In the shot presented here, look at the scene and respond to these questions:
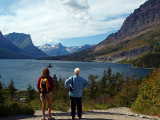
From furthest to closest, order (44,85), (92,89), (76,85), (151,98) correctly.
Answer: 1. (92,89)
2. (151,98)
3. (76,85)
4. (44,85)

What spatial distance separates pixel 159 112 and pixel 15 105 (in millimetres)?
11779

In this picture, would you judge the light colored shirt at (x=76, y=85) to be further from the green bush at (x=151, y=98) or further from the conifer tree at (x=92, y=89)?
the conifer tree at (x=92, y=89)

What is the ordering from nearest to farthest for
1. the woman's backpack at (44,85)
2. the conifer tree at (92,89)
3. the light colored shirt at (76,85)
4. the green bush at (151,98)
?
1. the woman's backpack at (44,85)
2. the light colored shirt at (76,85)
3. the green bush at (151,98)
4. the conifer tree at (92,89)

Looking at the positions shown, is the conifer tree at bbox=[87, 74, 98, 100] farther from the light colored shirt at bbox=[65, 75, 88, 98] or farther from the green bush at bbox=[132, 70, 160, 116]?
the light colored shirt at bbox=[65, 75, 88, 98]

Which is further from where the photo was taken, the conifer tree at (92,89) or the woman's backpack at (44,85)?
the conifer tree at (92,89)

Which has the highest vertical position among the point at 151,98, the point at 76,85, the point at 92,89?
the point at 76,85

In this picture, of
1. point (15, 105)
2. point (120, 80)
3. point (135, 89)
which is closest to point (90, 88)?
point (120, 80)

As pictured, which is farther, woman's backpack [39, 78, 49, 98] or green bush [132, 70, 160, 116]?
green bush [132, 70, 160, 116]

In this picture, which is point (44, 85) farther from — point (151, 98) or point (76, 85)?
point (151, 98)

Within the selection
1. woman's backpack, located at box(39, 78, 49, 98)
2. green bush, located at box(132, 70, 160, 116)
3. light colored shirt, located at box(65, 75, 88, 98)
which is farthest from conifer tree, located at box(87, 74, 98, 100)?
woman's backpack, located at box(39, 78, 49, 98)

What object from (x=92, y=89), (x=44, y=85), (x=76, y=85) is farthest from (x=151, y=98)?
(x=92, y=89)

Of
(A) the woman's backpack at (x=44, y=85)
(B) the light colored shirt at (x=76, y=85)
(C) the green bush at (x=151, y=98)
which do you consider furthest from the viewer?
(C) the green bush at (x=151, y=98)

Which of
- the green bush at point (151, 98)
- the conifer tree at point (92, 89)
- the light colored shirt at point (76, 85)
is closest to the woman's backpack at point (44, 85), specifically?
the light colored shirt at point (76, 85)

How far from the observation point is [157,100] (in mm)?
14250
